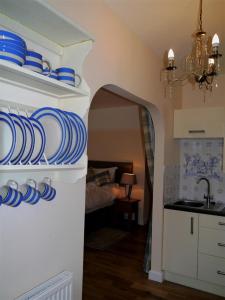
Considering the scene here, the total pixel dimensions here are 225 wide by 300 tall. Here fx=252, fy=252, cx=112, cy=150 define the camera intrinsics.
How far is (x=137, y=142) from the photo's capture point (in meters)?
5.49

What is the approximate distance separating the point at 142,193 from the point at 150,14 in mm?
3906

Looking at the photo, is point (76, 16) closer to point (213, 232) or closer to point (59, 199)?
point (59, 199)

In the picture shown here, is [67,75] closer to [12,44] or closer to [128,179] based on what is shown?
[12,44]

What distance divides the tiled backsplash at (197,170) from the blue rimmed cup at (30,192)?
2126mm

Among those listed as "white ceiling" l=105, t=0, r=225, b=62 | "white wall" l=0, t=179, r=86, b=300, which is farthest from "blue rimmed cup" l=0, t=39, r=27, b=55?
"white ceiling" l=105, t=0, r=225, b=62

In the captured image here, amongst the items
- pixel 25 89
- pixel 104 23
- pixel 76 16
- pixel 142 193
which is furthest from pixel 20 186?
pixel 142 193

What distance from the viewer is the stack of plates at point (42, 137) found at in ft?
3.56

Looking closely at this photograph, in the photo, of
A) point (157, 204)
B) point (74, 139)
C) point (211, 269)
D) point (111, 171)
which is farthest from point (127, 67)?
point (111, 171)

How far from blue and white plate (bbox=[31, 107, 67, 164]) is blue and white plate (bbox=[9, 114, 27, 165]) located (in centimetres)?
12

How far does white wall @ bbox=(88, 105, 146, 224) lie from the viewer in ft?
17.7

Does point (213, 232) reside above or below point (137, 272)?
above

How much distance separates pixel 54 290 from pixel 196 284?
2.08 m

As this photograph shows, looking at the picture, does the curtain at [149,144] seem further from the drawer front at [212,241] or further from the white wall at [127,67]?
the drawer front at [212,241]

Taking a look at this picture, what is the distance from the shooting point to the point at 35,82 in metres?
1.15
